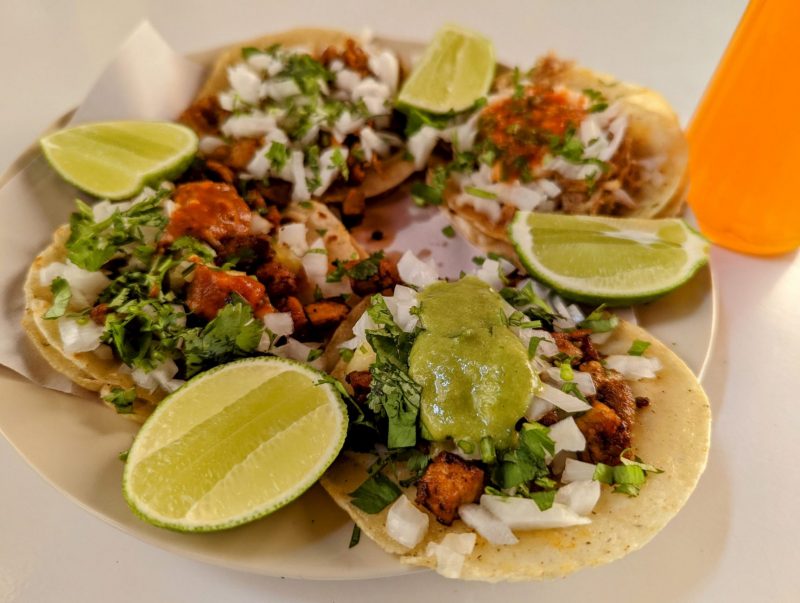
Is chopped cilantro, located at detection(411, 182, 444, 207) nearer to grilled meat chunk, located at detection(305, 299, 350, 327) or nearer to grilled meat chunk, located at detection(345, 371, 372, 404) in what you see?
grilled meat chunk, located at detection(305, 299, 350, 327)

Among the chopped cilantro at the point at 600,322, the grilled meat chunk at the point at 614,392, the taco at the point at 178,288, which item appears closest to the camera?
the grilled meat chunk at the point at 614,392

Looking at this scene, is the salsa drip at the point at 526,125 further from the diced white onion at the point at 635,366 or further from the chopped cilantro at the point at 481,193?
the diced white onion at the point at 635,366

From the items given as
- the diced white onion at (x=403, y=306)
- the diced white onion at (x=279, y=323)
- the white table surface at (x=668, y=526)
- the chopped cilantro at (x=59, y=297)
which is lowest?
the white table surface at (x=668, y=526)

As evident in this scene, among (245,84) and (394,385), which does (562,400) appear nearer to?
(394,385)

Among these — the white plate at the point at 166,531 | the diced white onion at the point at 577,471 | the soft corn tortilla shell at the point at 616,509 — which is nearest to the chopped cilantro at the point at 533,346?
the diced white onion at the point at 577,471

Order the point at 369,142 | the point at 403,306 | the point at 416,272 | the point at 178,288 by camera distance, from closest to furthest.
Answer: the point at 403,306 → the point at 178,288 → the point at 416,272 → the point at 369,142

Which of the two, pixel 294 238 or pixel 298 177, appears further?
pixel 298 177

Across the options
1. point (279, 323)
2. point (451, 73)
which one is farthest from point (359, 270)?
point (451, 73)
